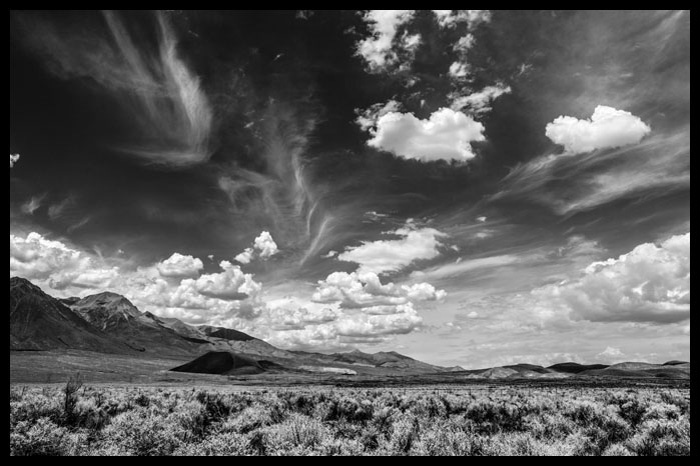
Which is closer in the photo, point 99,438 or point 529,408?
point 99,438

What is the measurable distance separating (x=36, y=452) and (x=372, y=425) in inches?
440

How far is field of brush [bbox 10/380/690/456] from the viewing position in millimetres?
13703

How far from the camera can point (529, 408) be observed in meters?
21.3

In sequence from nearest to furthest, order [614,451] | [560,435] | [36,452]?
[36,452]
[614,451]
[560,435]

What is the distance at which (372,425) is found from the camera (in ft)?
58.1

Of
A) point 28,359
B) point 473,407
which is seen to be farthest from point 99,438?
point 28,359

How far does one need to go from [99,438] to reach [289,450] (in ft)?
21.9

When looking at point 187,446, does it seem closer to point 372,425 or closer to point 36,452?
point 36,452

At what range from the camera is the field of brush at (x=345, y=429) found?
13703 mm

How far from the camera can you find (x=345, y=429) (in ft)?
56.5

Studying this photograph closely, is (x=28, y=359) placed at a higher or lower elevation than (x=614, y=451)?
lower
